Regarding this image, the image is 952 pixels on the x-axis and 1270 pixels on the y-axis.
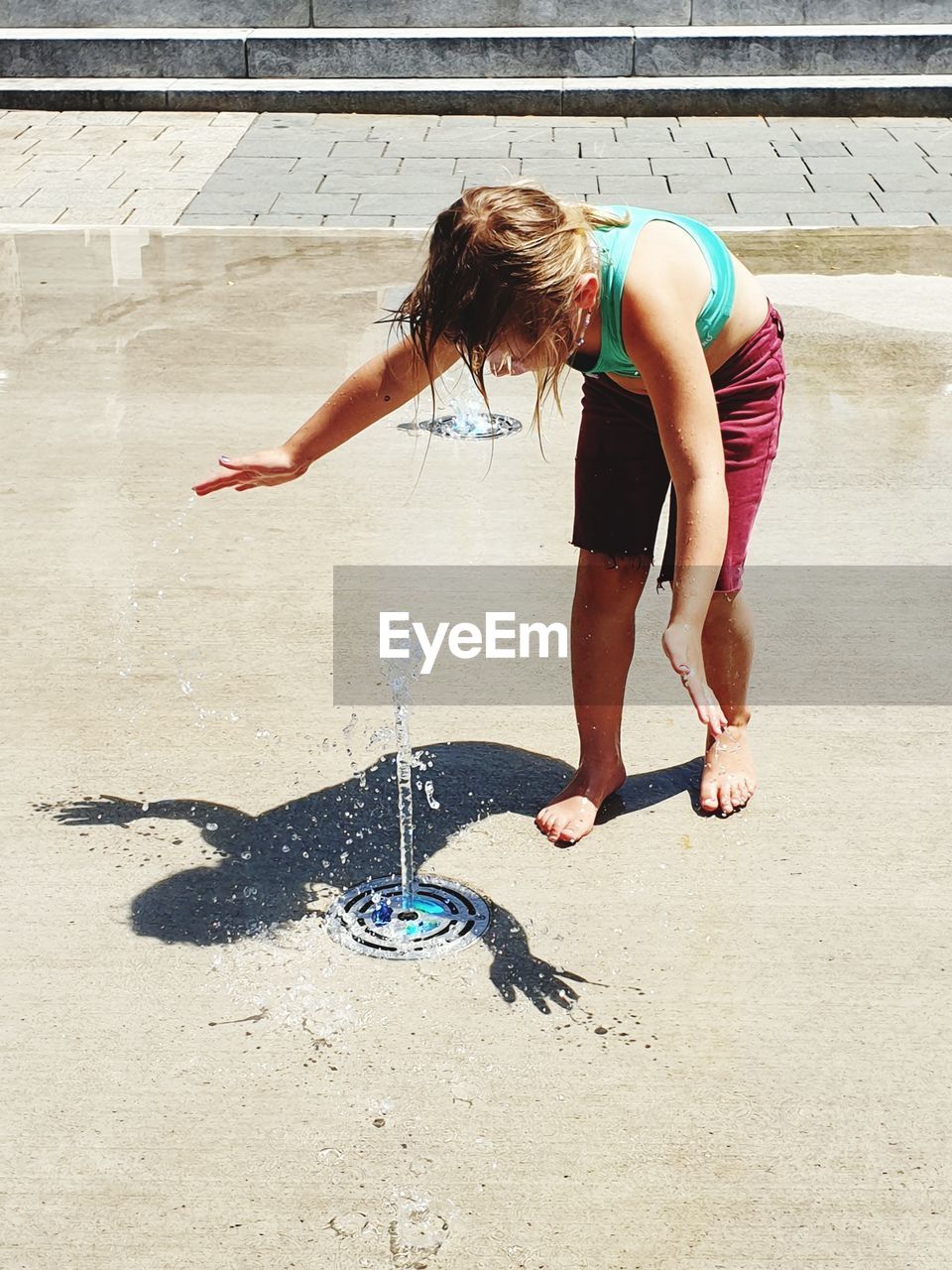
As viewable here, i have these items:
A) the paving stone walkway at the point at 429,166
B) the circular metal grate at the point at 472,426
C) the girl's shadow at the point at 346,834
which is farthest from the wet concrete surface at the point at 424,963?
the paving stone walkway at the point at 429,166

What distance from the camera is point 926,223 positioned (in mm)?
7801

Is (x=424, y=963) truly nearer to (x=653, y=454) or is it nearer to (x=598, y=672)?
(x=598, y=672)

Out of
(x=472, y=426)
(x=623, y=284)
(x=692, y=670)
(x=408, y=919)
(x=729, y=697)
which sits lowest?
(x=472, y=426)

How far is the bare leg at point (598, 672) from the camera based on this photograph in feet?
10.4

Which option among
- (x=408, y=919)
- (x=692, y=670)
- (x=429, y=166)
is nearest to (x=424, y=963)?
(x=408, y=919)

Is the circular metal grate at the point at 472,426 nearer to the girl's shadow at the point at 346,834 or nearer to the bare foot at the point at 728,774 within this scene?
the girl's shadow at the point at 346,834

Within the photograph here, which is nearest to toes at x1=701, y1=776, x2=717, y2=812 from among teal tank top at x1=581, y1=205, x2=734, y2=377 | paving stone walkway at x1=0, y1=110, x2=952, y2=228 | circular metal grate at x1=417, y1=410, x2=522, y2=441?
teal tank top at x1=581, y1=205, x2=734, y2=377

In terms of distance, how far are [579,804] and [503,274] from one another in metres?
1.18

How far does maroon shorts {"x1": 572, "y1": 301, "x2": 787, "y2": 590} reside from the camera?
2.99m

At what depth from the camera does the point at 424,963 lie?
8.97 feet

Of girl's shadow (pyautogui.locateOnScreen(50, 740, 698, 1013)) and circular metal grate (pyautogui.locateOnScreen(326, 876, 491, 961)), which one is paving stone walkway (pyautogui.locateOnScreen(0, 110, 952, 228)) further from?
circular metal grate (pyautogui.locateOnScreen(326, 876, 491, 961))

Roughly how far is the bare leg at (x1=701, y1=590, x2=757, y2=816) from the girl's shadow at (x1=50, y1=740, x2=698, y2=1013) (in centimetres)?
10

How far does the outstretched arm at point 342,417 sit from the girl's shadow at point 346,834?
698mm

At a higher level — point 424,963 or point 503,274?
point 503,274
